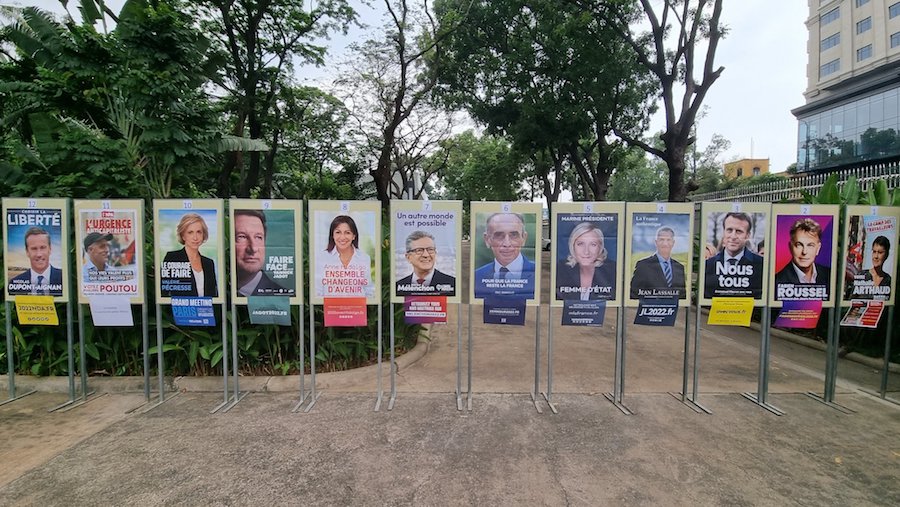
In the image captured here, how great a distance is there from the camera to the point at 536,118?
16.9 meters

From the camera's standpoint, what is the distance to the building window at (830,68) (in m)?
46.4

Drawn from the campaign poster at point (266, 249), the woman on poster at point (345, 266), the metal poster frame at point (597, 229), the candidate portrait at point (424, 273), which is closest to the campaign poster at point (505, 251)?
the metal poster frame at point (597, 229)

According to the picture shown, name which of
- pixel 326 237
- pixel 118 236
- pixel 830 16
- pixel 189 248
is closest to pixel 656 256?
pixel 326 237

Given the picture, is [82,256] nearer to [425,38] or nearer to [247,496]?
[247,496]

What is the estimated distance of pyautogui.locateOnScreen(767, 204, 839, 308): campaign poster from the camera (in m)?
4.68

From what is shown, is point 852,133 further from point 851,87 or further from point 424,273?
point 424,273

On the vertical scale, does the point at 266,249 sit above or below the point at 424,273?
above

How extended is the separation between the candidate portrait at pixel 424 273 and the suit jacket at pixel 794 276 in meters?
3.46

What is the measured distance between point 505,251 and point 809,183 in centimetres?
1251

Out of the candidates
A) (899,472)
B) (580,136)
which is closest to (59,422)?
(899,472)

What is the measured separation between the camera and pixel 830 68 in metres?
47.5

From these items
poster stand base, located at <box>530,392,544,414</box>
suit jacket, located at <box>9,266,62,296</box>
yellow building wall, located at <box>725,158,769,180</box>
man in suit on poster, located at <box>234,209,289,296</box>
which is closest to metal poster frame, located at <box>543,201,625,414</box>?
poster stand base, located at <box>530,392,544,414</box>

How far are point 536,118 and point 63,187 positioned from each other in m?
14.5

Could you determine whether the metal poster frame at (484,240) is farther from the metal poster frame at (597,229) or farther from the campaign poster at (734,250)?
the campaign poster at (734,250)
